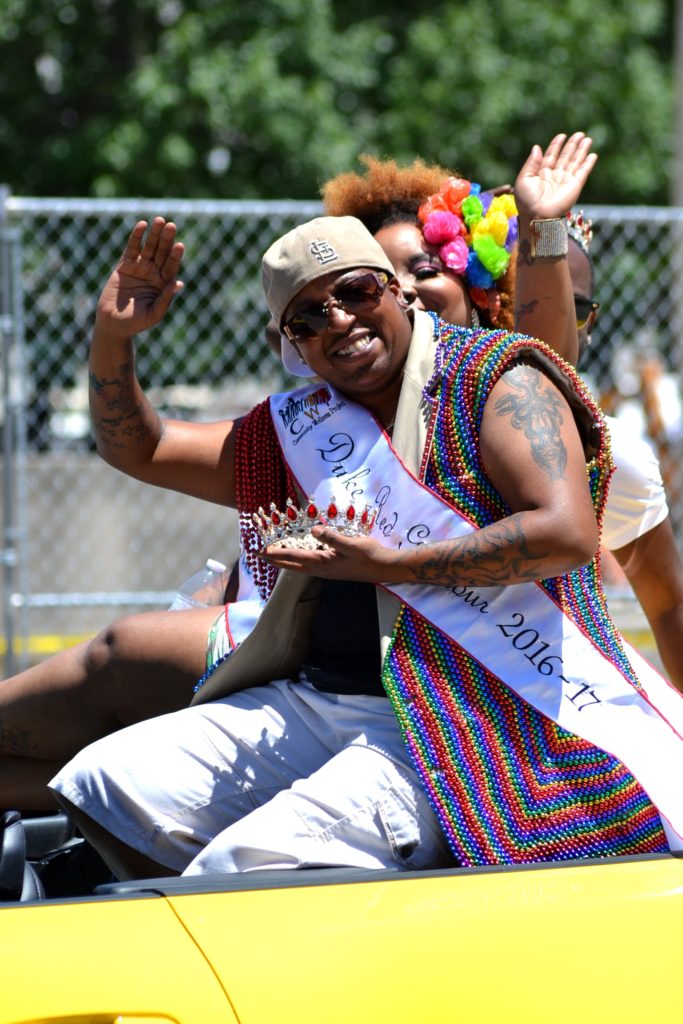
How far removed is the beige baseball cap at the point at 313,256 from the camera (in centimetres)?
241

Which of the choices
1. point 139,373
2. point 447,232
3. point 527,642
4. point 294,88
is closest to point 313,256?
point 527,642

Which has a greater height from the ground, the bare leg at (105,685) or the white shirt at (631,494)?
the white shirt at (631,494)

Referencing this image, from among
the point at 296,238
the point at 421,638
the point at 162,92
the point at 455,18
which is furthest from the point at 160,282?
the point at 455,18

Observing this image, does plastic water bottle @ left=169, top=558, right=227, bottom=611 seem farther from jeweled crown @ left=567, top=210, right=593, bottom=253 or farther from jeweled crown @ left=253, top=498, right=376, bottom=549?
jeweled crown @ left=567, top=210, right=593, bottom=253

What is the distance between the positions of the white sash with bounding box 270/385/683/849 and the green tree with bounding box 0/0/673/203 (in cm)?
869

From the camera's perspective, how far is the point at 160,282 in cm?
259

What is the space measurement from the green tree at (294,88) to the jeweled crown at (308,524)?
28.9 feet

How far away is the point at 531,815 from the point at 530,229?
1.24 m

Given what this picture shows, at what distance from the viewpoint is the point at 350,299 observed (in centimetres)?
244

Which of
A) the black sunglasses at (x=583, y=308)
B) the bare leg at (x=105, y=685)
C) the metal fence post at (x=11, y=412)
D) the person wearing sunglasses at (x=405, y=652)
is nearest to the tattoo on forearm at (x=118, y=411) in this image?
the person wearing sunglasses at (x=405, y=652)

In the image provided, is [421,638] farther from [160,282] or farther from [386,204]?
[386,204]

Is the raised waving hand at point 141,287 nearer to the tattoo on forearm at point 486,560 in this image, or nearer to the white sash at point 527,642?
the white sash at point 527,642

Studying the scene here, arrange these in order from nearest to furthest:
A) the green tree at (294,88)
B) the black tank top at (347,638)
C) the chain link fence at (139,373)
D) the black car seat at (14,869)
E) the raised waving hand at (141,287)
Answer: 1. the black car seat at (14,869)
2. the black tank top at (347,638)
3. the raised waving hand at (141,287)
4. the chain link fence at (139,373)
5. the green tree at (294,88)

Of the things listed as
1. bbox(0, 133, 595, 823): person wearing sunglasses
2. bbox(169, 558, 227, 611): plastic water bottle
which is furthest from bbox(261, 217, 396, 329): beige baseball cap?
bbox(169, 558, 227, 611): plastic water bottle
